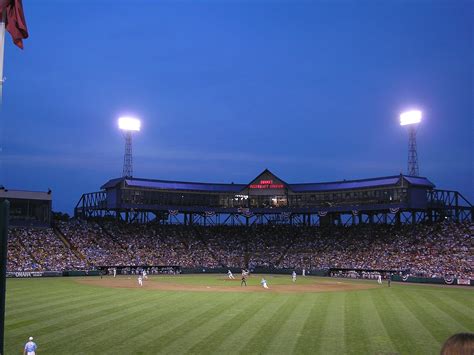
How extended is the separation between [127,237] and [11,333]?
58.8 m

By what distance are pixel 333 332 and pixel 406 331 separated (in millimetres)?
3757

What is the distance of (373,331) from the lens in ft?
78.2

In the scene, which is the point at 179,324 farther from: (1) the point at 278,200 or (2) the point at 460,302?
(1) the point at 278,200

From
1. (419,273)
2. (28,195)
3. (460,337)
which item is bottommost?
(419,273)

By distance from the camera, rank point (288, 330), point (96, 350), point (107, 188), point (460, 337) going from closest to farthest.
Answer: point (460, 337)
point (96, 350)
point (288, 330)
point (107, 188)

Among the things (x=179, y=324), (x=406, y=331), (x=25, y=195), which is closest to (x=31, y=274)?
(x=25, y=195)

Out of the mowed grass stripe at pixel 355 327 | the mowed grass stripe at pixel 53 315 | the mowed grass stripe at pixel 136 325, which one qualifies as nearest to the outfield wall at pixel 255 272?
the mowed grass stripe at pixel 355 327

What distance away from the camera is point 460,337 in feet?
10.0

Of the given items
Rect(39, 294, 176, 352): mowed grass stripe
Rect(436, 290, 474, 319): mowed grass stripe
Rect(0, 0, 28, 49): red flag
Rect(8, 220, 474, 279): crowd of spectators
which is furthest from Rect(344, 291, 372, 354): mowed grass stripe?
Rect(8, 220, 474, 279): crowd of spectators

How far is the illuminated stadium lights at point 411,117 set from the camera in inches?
2943

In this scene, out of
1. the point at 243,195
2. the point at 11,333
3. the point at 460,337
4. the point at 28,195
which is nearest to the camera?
the point at 460,337

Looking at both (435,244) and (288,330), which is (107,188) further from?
(288,330)

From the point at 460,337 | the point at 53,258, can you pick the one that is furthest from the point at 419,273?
the point at 460,337

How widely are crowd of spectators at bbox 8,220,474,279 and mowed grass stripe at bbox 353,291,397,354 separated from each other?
30.8m
